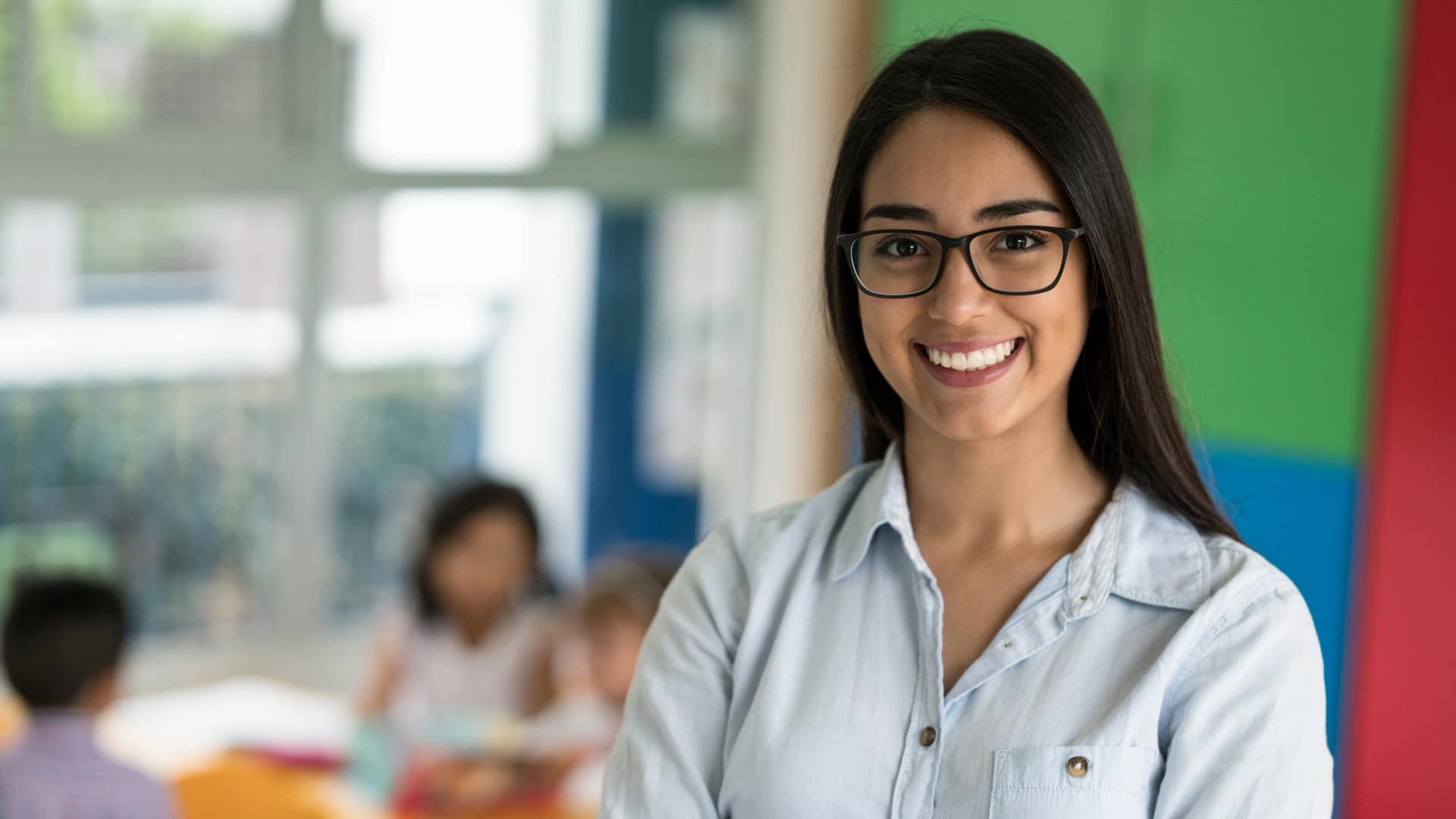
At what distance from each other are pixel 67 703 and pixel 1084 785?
6.81 ft

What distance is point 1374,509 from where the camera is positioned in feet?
9.38

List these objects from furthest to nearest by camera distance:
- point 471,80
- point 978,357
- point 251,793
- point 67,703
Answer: point 471,80 < point 251,793 < point 67,703 < point 978,357

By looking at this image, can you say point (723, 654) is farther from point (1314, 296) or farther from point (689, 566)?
point (1314, 296)

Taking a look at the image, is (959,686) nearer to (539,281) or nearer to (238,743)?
(238,743)

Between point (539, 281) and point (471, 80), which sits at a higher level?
point (471, 80)

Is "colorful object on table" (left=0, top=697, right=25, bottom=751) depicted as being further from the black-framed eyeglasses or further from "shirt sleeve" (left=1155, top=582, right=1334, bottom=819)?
"shirt sleeve" (left=1155, top=582, right=1334, bottom=819)

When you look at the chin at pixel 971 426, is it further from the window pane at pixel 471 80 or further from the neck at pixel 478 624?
the window pane at pixel 471 80

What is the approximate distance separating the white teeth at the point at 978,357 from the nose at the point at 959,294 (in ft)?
0.09

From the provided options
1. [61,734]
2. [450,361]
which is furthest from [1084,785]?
[450,361]

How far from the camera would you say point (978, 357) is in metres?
1.25

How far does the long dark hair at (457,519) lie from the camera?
11.0 feet

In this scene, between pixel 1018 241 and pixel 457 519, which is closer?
pixel 1018 241

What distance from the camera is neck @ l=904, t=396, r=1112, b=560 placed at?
4.35 ft

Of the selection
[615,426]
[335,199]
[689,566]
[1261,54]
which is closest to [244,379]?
[335,199]
